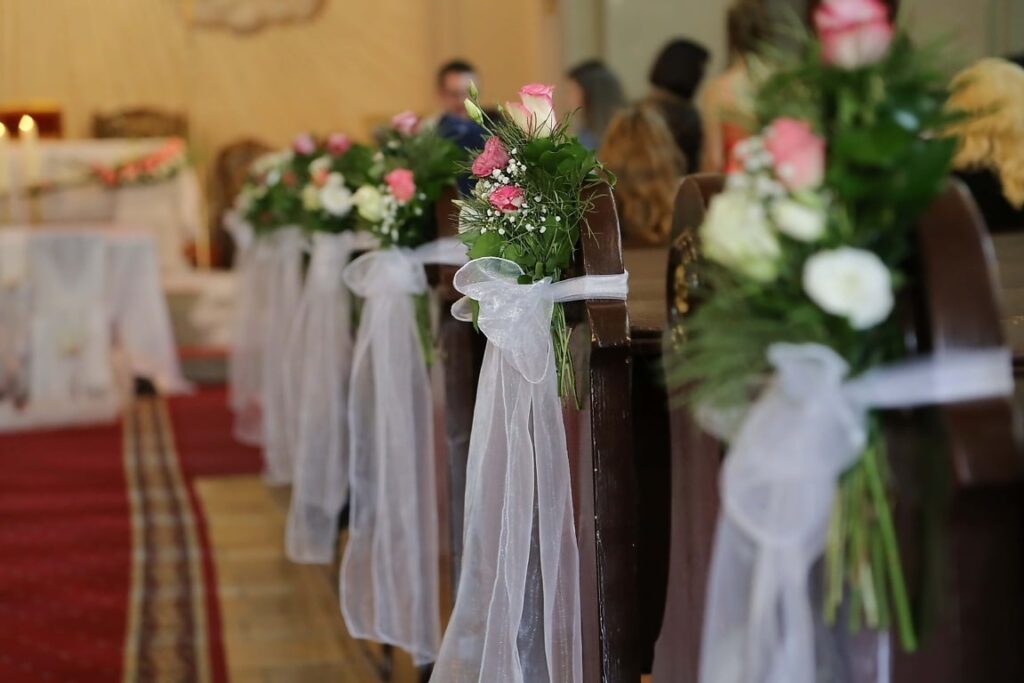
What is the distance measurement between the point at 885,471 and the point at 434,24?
9341mm

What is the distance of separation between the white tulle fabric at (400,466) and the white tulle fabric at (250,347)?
2920mm

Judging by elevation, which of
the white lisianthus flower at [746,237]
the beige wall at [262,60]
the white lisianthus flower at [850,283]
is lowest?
the white lisianthus flower at [850,283]

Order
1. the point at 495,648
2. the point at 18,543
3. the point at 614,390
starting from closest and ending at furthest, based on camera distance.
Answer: the point at 614,390 < the point at 495,648 < the point at 18,543

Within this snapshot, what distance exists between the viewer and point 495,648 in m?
2.19

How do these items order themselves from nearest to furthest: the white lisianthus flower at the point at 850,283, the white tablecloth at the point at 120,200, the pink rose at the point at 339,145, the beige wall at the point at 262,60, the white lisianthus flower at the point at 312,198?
the white lisianthus flower at the point at 850,283
the white lisianthus flower at the point at 312,198
the pink rose at the point at 339,145
the white tablecloth at the point at 120,200
the beige wall at the point at 262,60

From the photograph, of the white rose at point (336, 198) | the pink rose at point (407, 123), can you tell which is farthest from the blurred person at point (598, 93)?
the pink rose at point (407, 123)

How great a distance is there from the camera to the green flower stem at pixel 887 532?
1.39 m

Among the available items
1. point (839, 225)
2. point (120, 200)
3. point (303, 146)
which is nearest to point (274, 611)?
point (303, 146)

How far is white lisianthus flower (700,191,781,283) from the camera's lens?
53.3 inches

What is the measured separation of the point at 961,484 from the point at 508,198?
37.9 inches

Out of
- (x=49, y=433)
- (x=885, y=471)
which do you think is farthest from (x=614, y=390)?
(x=49, y=433)

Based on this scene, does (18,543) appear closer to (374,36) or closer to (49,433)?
(49,433)

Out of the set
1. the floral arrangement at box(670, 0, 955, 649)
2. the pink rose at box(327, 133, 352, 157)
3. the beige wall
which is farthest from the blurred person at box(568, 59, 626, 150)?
the floral arrangement at box(670, 0, 955, 649)

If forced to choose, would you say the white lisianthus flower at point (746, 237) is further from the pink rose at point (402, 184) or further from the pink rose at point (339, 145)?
the pink rose at point (339, 145)
